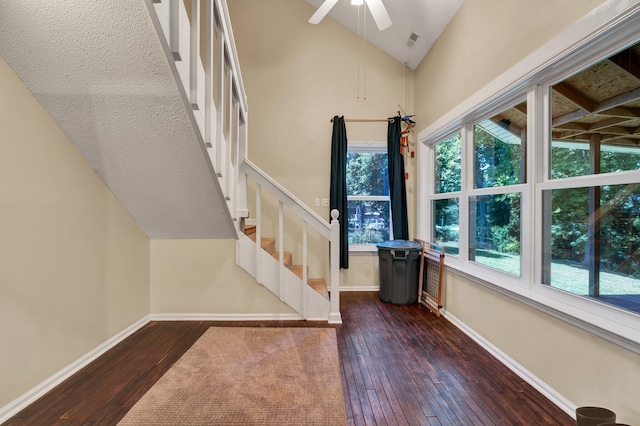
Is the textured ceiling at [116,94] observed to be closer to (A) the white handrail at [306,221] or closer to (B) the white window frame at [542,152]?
(A) the white handrail at [306,221]

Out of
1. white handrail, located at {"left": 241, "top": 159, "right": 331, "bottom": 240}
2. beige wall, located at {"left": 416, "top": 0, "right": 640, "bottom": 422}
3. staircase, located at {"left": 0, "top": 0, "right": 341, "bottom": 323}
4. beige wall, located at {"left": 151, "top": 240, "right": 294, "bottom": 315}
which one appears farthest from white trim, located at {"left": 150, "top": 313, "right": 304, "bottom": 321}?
beige wall, located at {"left": 416, "top": 0, "right": 640, "bottom": 422}

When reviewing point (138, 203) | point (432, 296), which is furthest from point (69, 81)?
point (432, 296)

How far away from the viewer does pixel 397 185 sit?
3676 millimetres

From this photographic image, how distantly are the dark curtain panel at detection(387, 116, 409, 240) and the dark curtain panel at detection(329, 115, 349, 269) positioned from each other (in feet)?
1.96

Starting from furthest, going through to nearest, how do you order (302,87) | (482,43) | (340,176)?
(302,87), (340,176), (482,43)

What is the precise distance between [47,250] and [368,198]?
10.5 feet

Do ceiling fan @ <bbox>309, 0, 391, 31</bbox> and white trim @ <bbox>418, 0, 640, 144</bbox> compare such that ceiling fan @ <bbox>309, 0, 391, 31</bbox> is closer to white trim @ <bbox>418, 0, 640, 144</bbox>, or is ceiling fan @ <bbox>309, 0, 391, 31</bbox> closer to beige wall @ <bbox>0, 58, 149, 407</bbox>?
white trim @ <bbox>418, 0, 640, 144</bbox>

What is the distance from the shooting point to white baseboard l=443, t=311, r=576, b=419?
1562 mm

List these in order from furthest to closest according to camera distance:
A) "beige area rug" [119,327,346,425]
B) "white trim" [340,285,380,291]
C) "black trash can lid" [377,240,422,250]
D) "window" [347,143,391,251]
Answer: "window" [347,143,391,251], "white trim" [340,285,380,291], "black trash can lid" [377,240,422,250], "beige area rug" [119,327,346,425]

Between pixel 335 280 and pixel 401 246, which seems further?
pixel 401 246

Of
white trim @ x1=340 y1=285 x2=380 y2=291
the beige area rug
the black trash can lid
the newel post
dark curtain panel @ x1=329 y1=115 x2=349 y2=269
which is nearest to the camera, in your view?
the beige area rug

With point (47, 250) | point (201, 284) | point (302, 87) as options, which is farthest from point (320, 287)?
point (302, 87)

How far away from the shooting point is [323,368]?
76.2 inches

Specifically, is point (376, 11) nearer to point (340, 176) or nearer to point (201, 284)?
point (340, 176)
